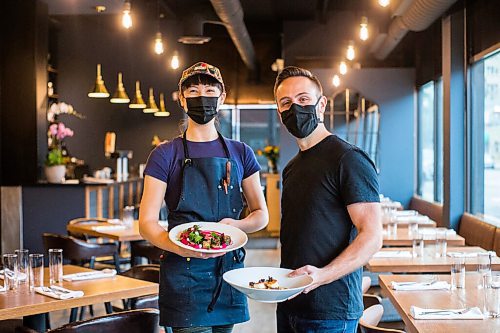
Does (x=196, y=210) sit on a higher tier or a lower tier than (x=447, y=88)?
lower

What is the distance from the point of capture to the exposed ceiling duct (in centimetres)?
737

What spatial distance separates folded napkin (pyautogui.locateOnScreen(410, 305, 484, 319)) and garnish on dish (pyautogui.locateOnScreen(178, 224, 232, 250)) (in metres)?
1.01

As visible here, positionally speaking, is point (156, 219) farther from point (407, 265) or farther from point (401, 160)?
Result: point (401, 160)

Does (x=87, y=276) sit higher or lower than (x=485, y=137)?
lower

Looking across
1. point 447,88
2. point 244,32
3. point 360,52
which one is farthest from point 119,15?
point 447,88

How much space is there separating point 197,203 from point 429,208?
289 inches

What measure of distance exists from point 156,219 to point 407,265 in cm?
260

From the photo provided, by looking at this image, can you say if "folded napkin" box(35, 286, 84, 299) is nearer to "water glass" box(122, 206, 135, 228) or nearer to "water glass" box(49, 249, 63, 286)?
"water glass" box(49, 249, 63, 286)

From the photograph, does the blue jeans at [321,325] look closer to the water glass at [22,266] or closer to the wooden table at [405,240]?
the water glass at [22,266]

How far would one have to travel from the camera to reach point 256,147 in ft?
52.0

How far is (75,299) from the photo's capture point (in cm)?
348

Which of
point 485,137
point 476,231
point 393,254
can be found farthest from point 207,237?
point 485,137

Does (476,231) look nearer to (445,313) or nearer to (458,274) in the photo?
(458,274)

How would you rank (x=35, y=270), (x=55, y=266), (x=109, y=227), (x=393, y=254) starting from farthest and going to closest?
1. (x=109, y=227)
2. (x=393, y=254)
3. (x=35, y=270)
4. (x=55, y=266)
